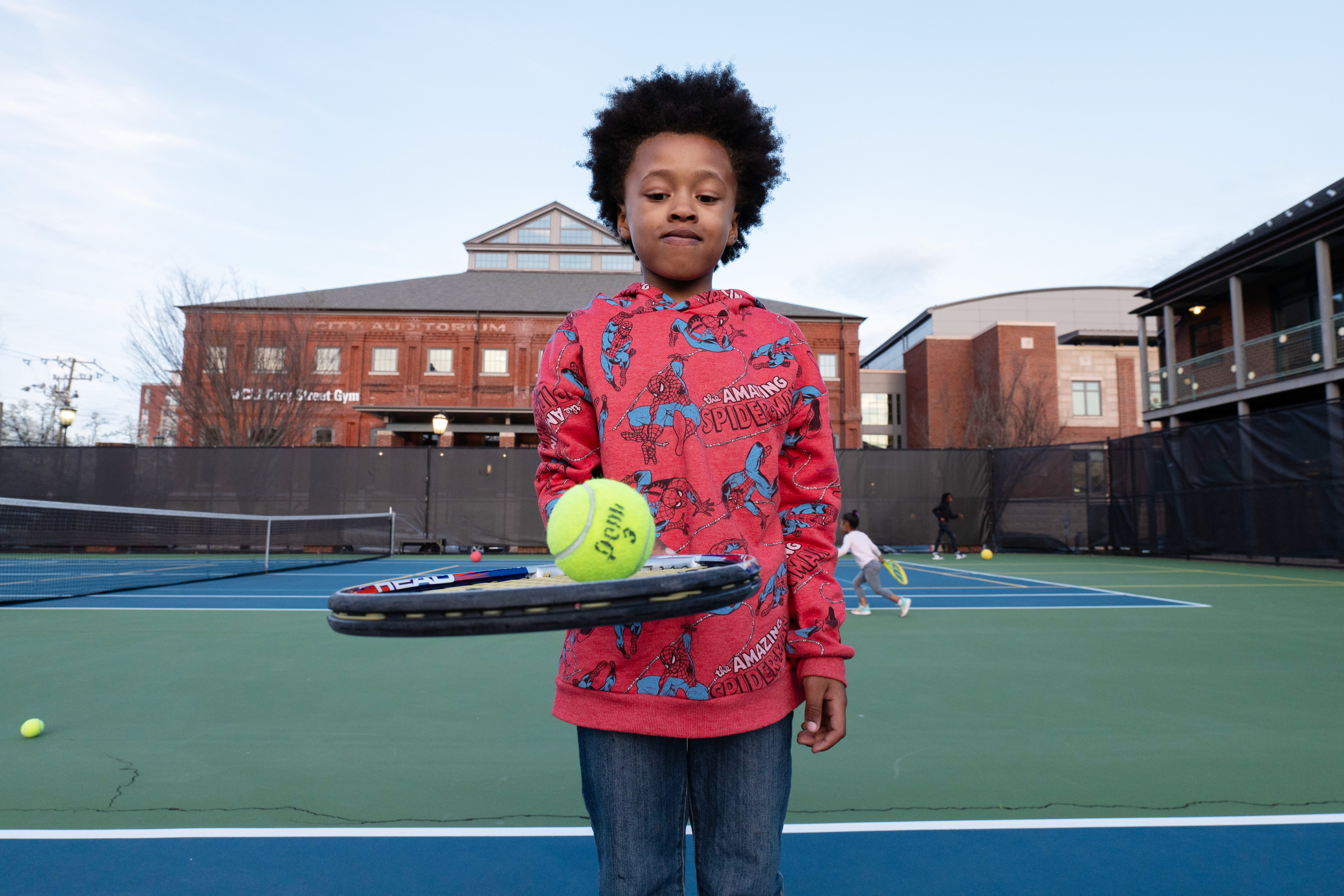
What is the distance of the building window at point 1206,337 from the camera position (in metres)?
21.2

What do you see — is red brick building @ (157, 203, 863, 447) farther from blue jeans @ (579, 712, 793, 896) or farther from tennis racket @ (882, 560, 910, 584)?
Result: blue jeans @ (579, 712, 793, 896)

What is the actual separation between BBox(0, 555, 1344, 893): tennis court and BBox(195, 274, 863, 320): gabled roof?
24596 millimetres

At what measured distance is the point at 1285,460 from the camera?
44.2 ft

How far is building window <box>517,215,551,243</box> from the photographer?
3706 centimetres

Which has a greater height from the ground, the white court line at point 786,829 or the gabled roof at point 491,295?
the gabled roof at point 491,295

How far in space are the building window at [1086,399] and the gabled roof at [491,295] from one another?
44.2 feet

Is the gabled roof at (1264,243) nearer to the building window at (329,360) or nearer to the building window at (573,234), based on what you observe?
the building window at (573,234)

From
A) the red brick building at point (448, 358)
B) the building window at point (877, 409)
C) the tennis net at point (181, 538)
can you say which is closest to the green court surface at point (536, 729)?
the tennis net at point (181, 538)

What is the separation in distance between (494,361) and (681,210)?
30.6m

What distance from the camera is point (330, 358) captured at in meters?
29.9

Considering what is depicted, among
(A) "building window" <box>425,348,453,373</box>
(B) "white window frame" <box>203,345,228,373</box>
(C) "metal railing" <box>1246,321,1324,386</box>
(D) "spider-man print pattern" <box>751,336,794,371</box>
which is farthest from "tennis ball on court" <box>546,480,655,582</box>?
(A) "building window" <box>425,348,453,373</box>

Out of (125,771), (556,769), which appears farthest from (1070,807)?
(125,771)

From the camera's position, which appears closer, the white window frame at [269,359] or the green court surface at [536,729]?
the green court surface at [536,729]

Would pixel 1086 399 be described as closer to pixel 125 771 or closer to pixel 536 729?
pixel 536 729
